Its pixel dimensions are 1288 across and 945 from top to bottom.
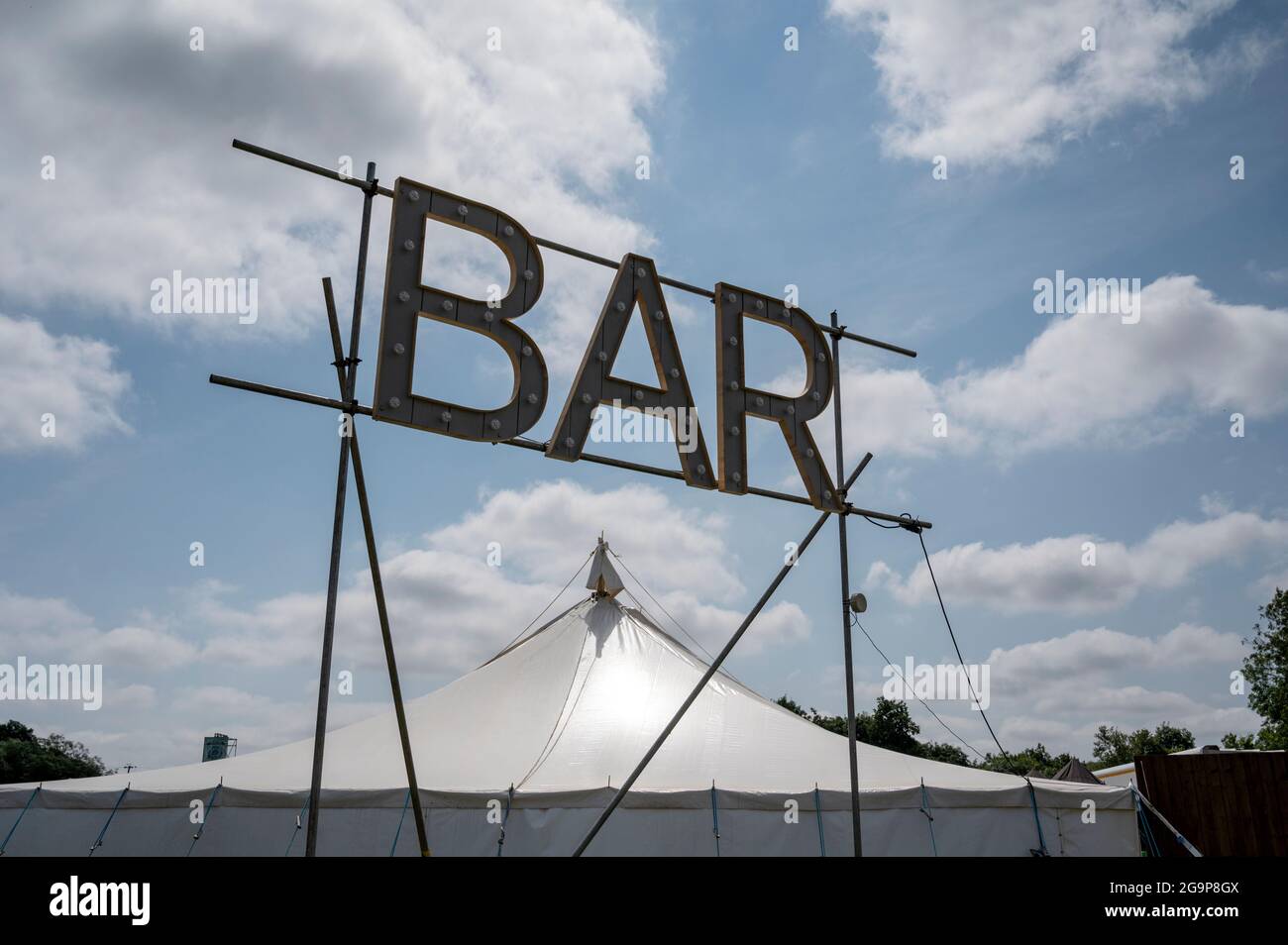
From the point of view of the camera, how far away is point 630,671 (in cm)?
959

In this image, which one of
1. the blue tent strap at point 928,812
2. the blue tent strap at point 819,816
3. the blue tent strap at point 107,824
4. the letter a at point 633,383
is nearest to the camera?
the letter a at point 633,383

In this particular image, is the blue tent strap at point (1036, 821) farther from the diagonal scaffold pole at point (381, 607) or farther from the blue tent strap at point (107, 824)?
the blue tent strap at point (107, 824)

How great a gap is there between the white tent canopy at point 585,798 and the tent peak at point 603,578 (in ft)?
6.18

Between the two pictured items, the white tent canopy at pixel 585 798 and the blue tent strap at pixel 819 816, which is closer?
the white tent canopy at pixel 585 798

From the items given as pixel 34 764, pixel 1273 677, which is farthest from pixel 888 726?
pixel 34 764

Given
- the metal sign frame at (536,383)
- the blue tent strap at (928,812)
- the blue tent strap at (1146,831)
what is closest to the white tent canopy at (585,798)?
the blue tent strap at (928,812)

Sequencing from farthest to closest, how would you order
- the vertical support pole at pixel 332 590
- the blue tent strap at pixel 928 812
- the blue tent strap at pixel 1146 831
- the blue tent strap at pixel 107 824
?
the blue tent strap at pixel 1146 831 → the blue tent strap at pixel 928 812 → the blue tent strap at pixel 107 824 → the vertical support pole at pixel 332 590

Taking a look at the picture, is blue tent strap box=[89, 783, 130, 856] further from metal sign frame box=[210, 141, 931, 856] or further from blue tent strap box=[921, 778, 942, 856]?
blue tent strap box=[921, 778, 942, 856]

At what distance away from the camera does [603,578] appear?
35.8ft

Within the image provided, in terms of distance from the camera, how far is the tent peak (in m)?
10.8

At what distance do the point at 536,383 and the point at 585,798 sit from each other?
3.33 metres

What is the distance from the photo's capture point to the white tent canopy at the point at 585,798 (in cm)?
713
